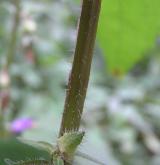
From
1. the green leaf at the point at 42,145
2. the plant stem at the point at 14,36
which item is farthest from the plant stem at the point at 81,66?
the plant stem at the point at 14,36

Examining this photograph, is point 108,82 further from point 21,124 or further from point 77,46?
point 77,46

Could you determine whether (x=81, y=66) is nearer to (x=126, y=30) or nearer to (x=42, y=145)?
(x=42, y=145)

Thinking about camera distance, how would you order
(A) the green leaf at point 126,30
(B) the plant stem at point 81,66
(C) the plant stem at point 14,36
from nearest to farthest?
(B) the plant stem at point 81,66, (A) the green leaf at point 126,30, (C) the plant stem at point 14,36

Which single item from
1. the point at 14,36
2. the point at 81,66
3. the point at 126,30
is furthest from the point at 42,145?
the point at 14,36

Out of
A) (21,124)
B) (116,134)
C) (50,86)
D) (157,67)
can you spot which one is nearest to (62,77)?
(50,86)

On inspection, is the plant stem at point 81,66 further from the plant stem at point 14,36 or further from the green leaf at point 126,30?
the plant stem at point 14,36

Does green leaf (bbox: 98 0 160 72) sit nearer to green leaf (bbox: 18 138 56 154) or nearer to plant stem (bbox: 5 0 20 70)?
green leaf (bbox: 18 138 56 154)
